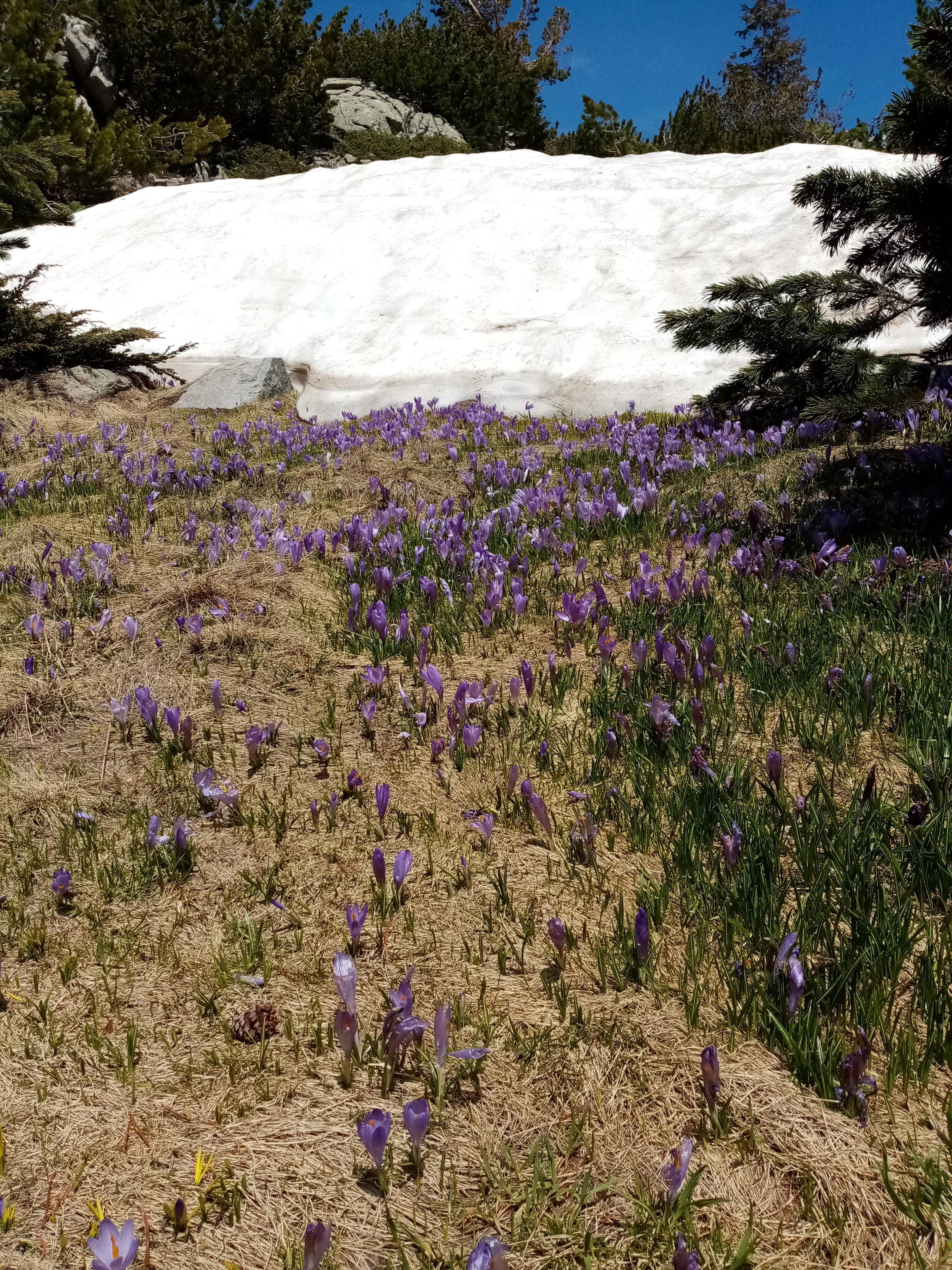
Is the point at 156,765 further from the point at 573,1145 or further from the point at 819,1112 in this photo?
the point at 819,1112

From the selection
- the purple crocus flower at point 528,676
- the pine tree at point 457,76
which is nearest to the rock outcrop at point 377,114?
the pine tree at point 457,76

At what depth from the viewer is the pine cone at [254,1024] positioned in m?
A: 2.16

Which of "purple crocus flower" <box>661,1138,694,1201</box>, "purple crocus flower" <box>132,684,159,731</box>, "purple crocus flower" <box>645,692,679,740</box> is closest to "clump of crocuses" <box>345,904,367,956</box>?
"purple crocus flower" <box>661,1138,694,1201</box>

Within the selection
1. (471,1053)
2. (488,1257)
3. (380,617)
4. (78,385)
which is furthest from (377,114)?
(488,1257)

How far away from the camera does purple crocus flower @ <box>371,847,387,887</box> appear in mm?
2557

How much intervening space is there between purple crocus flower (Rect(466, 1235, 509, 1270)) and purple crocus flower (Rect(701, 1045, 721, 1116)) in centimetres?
59

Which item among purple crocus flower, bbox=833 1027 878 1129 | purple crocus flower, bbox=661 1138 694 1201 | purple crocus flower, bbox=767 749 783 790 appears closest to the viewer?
purple crocus flower, bbox=661 1138 694 1201

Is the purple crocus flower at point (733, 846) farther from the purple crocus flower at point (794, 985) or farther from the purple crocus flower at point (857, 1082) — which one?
the purple crocus flower at point (857, 1082)

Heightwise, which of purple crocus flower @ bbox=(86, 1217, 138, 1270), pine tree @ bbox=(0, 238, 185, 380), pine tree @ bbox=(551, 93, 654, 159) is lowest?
purple crocus flower @ bbox=(86, 1217, 138, 1270)

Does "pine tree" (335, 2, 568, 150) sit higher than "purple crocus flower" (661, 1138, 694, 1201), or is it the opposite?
"pine tree" (335, 2, 568, 150)

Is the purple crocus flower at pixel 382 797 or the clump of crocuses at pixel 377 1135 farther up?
the purple crocus flower at pixel 382 797

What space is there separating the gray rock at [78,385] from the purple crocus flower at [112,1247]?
12981 mm

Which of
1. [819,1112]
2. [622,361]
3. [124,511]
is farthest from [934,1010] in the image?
[622,361]

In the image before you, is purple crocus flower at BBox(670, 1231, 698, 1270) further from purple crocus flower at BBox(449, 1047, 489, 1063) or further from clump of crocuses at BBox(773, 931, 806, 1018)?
clump of crocuses at BBox(773, 931, 806, 1018)
